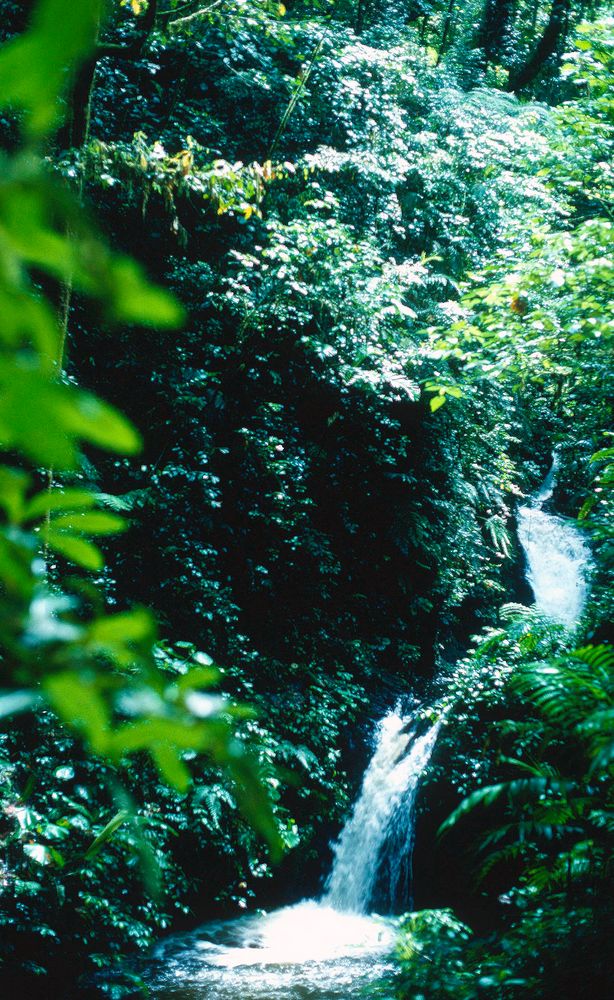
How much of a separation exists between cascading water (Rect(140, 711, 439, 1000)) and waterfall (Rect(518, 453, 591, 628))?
5.47 m

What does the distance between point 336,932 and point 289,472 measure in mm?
5290

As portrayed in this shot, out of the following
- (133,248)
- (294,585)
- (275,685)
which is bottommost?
(275,685)

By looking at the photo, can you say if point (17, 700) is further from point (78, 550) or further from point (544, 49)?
point (544, 49)

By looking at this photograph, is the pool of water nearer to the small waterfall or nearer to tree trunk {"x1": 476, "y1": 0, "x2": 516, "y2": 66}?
the small waterfall

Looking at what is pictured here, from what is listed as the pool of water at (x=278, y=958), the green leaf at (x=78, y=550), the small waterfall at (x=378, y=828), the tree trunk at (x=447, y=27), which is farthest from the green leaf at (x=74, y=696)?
the tree trunk at (x=447, y=27)

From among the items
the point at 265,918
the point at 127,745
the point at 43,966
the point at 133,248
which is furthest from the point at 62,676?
the point at 133,248

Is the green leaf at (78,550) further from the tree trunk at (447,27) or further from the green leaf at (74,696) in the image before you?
the tree trunk at (447,27)

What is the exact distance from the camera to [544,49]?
1579 centimetres

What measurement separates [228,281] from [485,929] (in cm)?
789

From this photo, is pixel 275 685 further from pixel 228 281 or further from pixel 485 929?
pixel 228 281

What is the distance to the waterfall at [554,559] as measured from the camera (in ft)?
39.1

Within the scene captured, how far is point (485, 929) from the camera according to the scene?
5859 millimetres

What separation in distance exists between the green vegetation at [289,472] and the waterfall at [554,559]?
0.83 meters

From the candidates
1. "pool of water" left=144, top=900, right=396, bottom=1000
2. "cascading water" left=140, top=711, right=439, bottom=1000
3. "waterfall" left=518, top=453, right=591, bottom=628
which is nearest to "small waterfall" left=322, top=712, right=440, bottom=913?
"cascading water" left=140, top=711, right=439, bottom=1000
